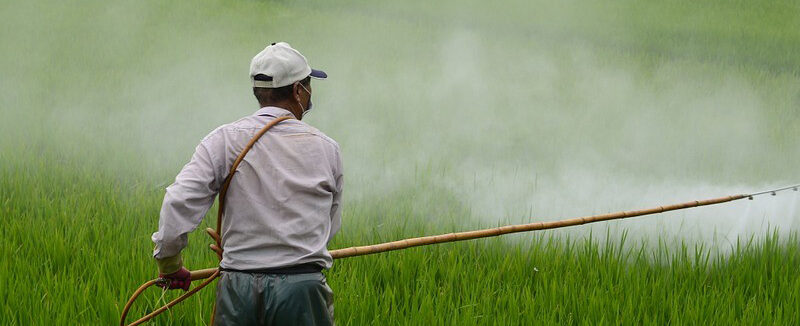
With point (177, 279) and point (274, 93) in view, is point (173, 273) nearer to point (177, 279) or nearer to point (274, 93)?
point (177, 279)

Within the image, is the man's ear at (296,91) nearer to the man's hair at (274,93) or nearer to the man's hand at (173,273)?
the man's hair at (274,93)

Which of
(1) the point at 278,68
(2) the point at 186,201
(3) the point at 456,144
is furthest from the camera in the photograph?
(3) the point at 456,144

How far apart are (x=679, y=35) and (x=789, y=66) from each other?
5.03 feet

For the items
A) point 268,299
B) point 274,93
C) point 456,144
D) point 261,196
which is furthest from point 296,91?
point 456,144

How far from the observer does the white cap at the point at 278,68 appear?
6.92 feet

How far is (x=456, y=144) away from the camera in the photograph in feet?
21.9

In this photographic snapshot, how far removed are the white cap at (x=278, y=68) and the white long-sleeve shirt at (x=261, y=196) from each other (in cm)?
11

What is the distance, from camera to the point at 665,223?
4699 mm

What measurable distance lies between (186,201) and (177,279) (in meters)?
0.27

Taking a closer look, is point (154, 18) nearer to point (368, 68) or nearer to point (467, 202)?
point (368, 68)

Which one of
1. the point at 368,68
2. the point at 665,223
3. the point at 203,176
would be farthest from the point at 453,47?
the point at 203,176

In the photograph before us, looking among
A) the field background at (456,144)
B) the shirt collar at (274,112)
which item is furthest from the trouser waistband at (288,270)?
the field background at (456,144)

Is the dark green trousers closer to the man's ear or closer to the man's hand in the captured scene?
the man's hand

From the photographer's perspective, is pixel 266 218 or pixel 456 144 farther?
pixel 456 144
